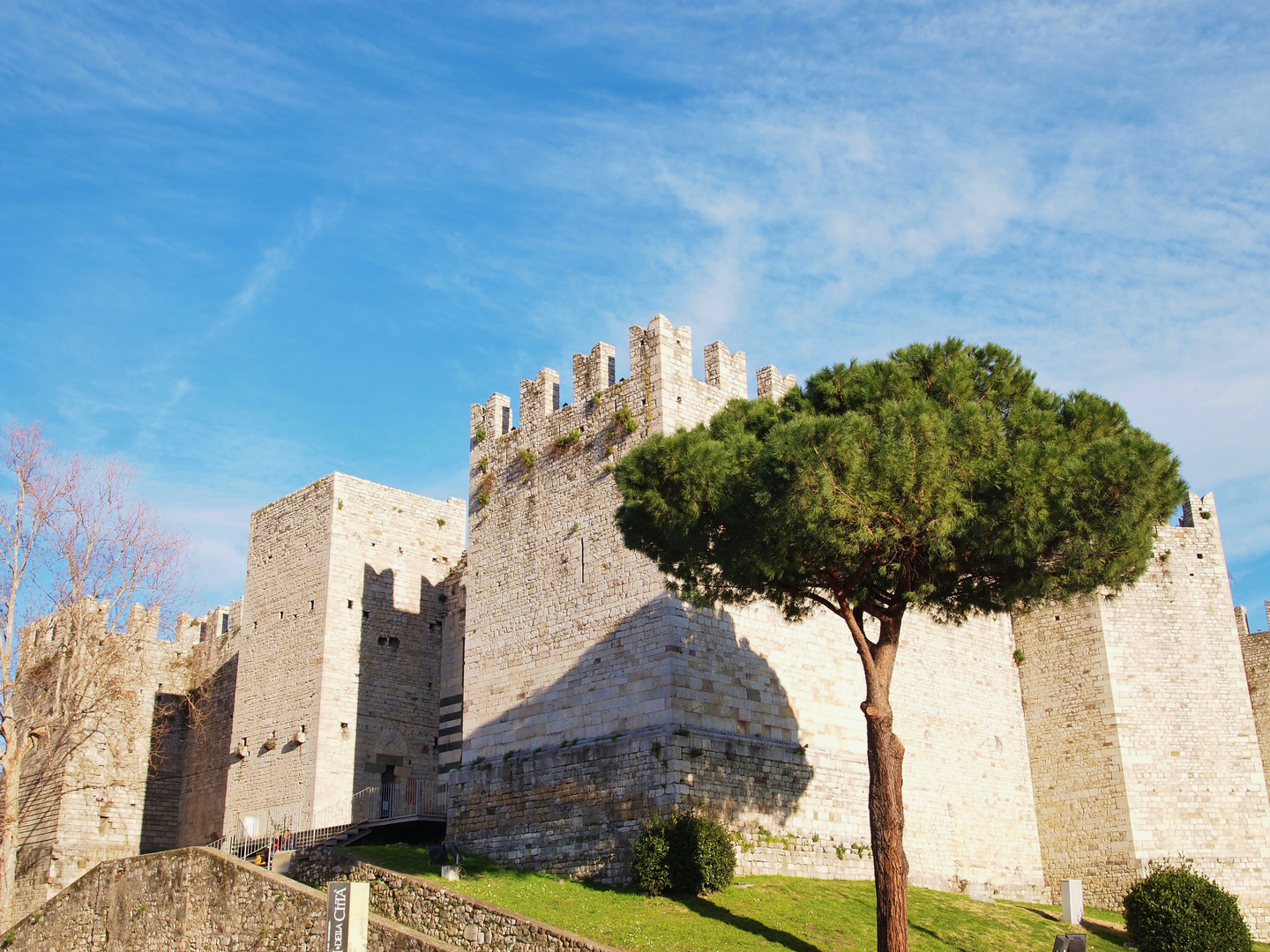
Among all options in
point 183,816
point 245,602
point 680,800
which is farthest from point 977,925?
point 183,816

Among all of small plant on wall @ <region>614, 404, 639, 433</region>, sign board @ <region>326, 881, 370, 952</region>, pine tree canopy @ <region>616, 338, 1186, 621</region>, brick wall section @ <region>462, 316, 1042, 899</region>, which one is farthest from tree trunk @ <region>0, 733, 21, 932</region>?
pine tree canopy @ <region>616, 338, 1186, 621</region>

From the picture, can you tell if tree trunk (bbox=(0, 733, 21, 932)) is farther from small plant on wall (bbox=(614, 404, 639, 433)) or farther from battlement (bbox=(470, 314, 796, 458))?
small plant on wall (bbox=(614, 404, 639, 433))

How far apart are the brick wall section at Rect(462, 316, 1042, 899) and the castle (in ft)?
0.16

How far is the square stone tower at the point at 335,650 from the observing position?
2394cm

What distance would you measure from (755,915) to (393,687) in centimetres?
1177

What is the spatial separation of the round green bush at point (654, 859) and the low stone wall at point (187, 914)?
9.42 ft

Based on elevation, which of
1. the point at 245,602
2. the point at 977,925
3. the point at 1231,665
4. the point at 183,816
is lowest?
the point at 977,925

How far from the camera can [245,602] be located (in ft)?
88.9

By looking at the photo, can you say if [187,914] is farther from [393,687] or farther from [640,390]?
[640,390]

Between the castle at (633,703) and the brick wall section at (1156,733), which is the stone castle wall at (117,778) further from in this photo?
the brick wall section at (1156,733)

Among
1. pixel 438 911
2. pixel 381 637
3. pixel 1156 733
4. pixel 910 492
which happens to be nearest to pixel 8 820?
pixel 381 637

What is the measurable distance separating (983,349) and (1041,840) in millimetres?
11609

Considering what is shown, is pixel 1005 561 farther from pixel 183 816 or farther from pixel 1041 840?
pixel 183 816

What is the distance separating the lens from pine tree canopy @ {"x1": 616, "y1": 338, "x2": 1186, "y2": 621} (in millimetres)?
14227
